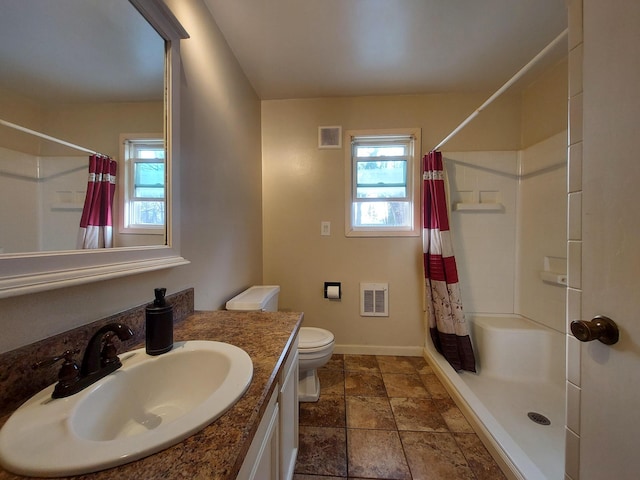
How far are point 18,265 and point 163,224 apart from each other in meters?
0.47

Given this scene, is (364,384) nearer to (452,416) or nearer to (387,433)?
(387,433)

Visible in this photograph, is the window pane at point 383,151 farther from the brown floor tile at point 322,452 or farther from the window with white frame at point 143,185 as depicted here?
the brown floor tile at point 322,452

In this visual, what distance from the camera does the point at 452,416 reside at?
1.47 m

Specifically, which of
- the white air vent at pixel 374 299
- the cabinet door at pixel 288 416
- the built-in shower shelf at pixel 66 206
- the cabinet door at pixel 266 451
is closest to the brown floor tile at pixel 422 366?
the white air vent at pixel 374 299

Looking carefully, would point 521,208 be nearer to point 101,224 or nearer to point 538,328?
point 538,328

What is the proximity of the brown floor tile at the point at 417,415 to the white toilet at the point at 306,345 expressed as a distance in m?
0.52

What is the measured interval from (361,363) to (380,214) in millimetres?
1311

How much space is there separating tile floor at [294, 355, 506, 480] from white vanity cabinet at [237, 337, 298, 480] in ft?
0.85

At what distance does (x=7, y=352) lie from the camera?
1.72 feet

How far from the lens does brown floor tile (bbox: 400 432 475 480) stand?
1.13 m

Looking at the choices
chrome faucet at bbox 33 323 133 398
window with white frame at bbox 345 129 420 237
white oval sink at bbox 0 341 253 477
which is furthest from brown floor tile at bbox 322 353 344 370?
chrome faucet at bbox 33 323 133 398

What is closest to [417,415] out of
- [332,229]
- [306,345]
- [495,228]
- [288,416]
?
[306,345]

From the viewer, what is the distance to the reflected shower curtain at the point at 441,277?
6.14 ft

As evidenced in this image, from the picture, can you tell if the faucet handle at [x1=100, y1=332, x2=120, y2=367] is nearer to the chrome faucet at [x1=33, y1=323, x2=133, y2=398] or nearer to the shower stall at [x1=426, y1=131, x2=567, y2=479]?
the chrome faucet at [x1=33, y1=323, x2=133, y2=398]
